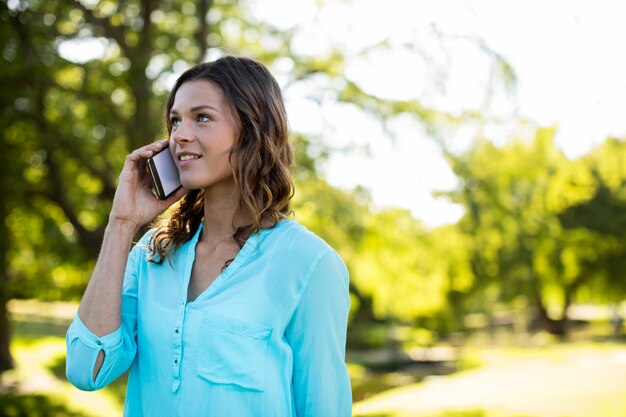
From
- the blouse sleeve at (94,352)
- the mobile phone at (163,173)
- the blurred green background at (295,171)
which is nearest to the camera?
the blouse sleeve at (94,352)

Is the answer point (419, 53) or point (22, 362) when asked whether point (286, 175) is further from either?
point (22, 362)

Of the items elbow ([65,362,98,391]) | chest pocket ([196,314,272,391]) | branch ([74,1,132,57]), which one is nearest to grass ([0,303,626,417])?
branch ([74,1,132,57])

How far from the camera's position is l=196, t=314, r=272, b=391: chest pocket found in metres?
1.83

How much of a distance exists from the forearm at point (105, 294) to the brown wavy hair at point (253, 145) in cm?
12

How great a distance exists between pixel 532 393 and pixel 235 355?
42.1 feet

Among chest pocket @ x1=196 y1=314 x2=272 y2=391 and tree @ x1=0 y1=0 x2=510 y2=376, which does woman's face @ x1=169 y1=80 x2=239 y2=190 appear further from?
tree @ x1=0 y1=0 x2=510 y2=376

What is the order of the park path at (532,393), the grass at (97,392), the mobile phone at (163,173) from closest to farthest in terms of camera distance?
1. the mobile phone at (163,173)
2. the grass at (97,392)
3. the park path at (532,393)

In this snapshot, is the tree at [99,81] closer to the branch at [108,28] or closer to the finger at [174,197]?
the branch at [108,28]

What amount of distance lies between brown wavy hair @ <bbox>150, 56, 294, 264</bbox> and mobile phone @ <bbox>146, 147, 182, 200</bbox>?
0.13 m

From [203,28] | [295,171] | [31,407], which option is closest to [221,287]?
[295,171]

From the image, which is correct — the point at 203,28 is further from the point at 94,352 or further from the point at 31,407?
the point at 94,352

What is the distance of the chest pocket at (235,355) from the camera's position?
1.83 metres

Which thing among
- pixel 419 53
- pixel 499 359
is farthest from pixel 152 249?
pixel 499 359

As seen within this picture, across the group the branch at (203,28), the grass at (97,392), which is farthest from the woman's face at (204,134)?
the branch at (203,28)
